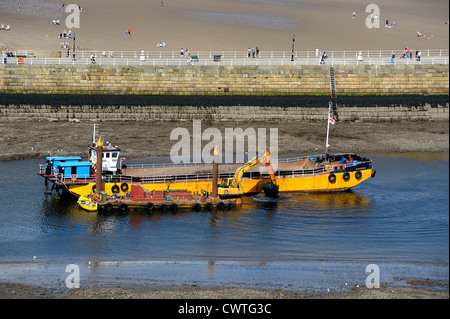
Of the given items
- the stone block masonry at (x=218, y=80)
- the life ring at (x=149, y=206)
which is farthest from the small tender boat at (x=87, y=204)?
the stone block masonry at (x=218, y=80)

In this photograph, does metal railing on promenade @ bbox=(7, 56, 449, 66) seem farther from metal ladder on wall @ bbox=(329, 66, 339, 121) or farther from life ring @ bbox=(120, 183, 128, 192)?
life ring @ bbox=(120, 183, 128, 192)

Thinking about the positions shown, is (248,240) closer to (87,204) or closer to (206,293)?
(206,293)

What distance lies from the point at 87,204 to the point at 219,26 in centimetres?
5966

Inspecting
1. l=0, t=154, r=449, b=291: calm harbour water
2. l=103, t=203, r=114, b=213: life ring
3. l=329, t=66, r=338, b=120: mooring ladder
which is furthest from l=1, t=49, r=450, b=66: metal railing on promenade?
l=103, t=203, r=114, b=213: life ring

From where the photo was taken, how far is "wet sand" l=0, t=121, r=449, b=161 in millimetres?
62938

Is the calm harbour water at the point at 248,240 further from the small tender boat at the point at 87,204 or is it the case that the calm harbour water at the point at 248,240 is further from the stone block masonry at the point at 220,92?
the stone block masonry at the point at 220,92

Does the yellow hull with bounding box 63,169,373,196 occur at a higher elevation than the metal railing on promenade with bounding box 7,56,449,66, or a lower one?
lower

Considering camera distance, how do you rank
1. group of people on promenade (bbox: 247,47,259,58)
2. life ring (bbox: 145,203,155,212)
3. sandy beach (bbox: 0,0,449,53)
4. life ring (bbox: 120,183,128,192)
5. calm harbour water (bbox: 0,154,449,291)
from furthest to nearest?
sandy beach (bbox: 0,0,449,53) → group of people on promenade (bbox: 247,47,259,58) → life ring (bbox: 120,183,128,192) → life ring (bbox: 145,203,155,212) → calm harbour water (bbox: 0,154,449,291)

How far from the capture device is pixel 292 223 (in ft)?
147

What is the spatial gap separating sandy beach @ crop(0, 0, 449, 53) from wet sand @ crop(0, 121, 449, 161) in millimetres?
20236

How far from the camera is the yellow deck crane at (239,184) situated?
4866 cm

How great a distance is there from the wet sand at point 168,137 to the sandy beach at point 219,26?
2024 cm

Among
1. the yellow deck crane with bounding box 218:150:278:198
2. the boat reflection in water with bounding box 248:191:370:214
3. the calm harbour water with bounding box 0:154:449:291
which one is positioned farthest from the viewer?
the yellow deck crane with bounding box 218:150:278:198
